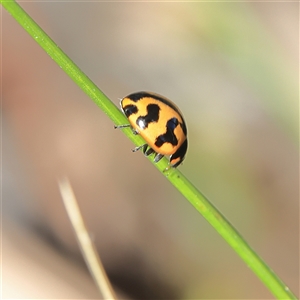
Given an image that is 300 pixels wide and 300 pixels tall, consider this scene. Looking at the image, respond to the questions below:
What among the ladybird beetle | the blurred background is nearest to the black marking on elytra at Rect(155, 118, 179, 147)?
the ladybird beetle

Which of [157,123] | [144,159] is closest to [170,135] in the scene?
[157,123]

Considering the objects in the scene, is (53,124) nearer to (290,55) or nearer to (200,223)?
(200,223)

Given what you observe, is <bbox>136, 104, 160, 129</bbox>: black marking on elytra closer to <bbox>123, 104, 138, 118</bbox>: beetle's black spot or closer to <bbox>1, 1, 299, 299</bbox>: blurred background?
<bbox>123, 104, 138, 118</bbox>: beetle's black spot

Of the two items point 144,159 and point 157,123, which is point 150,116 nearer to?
point 157,123

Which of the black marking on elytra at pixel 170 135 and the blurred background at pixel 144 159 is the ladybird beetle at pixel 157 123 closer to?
the black marking on elytra at pixel 170 135

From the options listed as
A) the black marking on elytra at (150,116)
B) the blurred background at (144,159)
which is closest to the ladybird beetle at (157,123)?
the black marking on elytra at (150,116)

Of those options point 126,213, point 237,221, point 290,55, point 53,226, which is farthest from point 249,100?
point 53,226
